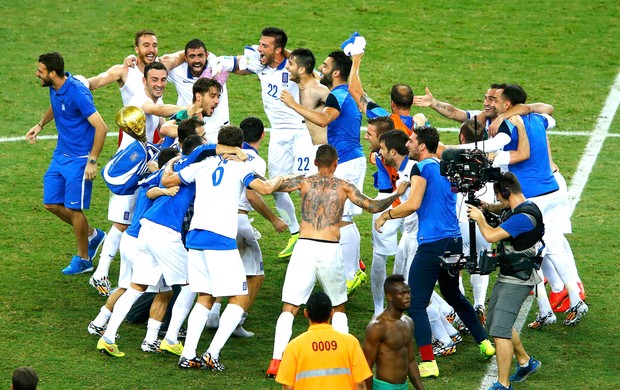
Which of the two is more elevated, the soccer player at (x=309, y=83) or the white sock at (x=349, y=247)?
the soccer player at (x=309, y=83)

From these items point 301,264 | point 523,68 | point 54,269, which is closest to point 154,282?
point 301,264

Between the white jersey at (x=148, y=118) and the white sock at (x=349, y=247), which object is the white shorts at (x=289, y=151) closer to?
the white jersey at (x=148, y=118)

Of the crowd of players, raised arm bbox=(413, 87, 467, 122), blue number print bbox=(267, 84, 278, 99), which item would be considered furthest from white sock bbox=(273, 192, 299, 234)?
raised arm bbox=(413, 87, 467, 122)

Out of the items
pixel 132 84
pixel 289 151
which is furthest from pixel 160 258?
pixel 289 151

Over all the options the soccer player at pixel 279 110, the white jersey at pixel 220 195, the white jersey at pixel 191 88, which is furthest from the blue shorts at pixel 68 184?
the white jersey at pixel 220 195

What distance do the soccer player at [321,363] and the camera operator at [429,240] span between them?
96.6 inches

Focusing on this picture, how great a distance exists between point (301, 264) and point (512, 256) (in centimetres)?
204

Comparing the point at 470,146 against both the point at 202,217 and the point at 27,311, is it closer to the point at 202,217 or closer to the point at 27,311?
the point at 202,217

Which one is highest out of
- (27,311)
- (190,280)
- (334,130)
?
(334,130)

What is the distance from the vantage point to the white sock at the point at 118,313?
39.3ft

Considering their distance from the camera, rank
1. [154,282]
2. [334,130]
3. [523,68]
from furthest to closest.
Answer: [523,68]
[334,130]
[154,282]

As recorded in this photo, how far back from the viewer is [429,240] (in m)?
11.9

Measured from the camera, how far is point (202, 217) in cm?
1173

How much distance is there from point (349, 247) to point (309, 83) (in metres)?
2.09
